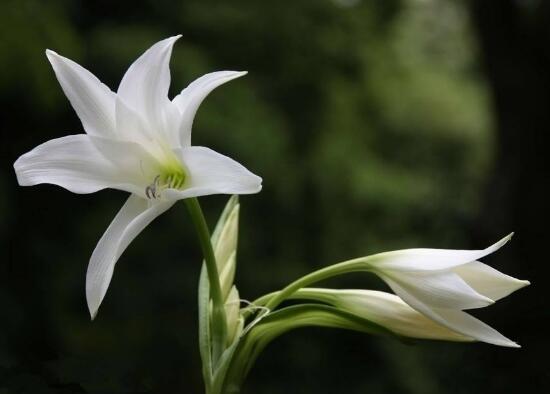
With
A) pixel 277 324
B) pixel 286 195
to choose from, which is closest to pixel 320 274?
pixel 277 324

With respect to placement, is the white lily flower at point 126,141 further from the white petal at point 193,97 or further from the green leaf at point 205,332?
the green leaf at point 205,332

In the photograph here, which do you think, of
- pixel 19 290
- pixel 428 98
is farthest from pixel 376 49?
pixel 19 290

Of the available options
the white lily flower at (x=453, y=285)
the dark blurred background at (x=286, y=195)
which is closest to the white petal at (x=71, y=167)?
the white lily flower at (x=453, y=285)

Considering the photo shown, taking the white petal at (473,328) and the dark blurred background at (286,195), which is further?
the dark blurred background at (286,195)

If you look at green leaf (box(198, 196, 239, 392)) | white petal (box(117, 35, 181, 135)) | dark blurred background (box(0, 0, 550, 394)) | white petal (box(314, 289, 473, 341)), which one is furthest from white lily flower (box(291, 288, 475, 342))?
dark blurred background (box(0, 0, 550, 394))

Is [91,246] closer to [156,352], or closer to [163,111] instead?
[156,352]

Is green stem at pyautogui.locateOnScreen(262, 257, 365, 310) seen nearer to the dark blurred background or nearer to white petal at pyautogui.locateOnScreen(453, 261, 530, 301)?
white petal at pyautogui.locateOnScreen(453, 261, 530, 301)

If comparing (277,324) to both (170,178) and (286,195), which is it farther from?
(286,195)
